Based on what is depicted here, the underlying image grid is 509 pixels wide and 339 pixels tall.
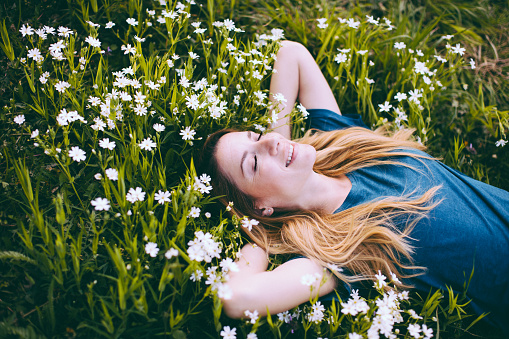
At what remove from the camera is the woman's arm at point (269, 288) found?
185 centimetres

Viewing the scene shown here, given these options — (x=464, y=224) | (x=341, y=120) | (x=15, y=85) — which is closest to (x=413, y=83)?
(x=341, y=120)

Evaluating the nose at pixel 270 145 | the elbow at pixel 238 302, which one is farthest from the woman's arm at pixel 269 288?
the nose at pixel 270 145

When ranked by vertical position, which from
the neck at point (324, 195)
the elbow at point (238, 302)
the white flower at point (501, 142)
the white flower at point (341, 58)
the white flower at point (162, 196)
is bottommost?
the elbow at point (238, 302)

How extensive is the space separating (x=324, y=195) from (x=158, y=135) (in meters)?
1.30

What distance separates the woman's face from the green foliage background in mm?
288

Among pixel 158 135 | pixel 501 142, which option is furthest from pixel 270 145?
pixel 501 142

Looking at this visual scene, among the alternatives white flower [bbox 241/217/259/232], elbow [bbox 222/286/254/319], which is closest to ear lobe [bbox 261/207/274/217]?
white flower [bbox 241/217/259/232]

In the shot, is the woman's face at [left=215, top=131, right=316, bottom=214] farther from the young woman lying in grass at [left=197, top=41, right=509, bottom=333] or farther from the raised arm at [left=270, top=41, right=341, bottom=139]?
A: the raised arm at [left=270, top=41, right=341, bottom=139]

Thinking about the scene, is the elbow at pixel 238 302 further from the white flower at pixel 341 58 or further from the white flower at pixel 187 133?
the white flower at pixel 341 58

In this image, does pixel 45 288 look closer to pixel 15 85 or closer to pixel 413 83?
pixel 15 85

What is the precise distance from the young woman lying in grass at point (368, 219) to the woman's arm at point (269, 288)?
2cm

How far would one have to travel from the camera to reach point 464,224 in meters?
2.31

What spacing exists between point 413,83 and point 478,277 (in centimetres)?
175

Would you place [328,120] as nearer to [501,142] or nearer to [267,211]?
[267,211]
